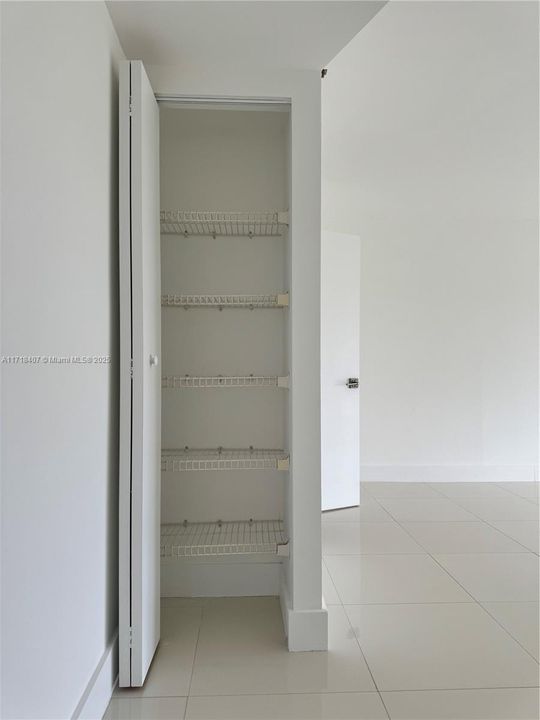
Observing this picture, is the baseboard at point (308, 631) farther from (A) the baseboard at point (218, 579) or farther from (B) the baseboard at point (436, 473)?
(B) the baseboard at point (436, 473)

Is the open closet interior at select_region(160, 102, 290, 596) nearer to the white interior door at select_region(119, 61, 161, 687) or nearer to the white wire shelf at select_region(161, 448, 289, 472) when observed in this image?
the white wire shelf at select_region(161, 448, 289, 472)

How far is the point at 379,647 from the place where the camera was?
2.05 m

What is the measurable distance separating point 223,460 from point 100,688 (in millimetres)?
929

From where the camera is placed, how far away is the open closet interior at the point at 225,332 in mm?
2549

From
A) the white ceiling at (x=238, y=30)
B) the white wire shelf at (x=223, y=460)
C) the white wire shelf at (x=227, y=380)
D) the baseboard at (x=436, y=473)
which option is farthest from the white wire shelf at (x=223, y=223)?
the baseboard at (x=436, y=473)

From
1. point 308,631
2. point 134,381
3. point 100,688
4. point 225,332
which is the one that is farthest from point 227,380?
point 100,688

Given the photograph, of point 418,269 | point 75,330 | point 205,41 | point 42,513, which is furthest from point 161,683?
point 418,269

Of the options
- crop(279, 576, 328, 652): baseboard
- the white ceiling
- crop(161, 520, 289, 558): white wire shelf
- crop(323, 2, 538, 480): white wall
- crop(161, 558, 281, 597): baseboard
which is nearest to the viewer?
the white ceiling

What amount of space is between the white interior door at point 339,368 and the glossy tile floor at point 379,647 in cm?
84

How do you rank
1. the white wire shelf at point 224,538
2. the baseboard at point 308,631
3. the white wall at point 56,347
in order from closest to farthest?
the white wall at point 56,347 < the baseboard at point 308,631 < the white wire shelf at point 224,538

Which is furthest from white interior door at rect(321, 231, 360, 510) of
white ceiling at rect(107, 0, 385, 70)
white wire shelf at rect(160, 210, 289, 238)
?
white ceiling at rect(107, 0, 385, 70)

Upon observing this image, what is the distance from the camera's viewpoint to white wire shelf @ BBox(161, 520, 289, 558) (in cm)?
221

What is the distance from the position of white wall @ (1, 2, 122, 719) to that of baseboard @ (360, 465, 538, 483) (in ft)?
12.0

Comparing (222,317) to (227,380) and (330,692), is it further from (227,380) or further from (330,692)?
(330,692)
